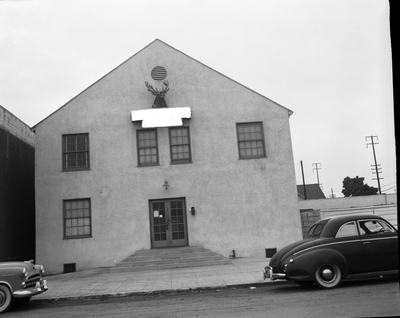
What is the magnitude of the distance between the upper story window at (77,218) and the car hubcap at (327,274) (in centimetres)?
1108

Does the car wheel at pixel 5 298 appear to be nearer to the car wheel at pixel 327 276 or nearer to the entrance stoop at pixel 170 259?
the car wheel at pixel 327 276

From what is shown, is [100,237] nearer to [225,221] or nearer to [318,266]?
[225,221]

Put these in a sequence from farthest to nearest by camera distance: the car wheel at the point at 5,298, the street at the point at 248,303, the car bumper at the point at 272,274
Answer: the car bumper at the point at 272,274, the car wheel at the point at 5,298, the street at the point at 248,303

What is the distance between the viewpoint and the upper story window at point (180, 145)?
18.4 metres

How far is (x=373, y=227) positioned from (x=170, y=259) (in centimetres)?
883

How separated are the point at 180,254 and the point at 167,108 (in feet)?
20.5

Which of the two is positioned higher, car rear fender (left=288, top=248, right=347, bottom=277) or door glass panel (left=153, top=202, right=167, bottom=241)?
door glass panel (left=153, top=202, right=167, bottom=241)

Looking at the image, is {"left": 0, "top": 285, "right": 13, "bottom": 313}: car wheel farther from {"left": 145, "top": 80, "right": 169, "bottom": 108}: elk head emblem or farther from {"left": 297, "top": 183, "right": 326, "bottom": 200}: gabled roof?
{"left": 297, "top": 183, "right": 326, "bottom": 200}: gabled roof

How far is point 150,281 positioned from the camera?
1287 cm

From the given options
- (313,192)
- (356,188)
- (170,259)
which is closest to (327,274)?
(170,259)

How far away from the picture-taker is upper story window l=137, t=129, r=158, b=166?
1834 cm

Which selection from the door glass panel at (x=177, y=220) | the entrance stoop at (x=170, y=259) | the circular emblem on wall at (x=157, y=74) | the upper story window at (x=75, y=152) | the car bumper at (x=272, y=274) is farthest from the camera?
the circular emblem on wall at (x=157, y=74)

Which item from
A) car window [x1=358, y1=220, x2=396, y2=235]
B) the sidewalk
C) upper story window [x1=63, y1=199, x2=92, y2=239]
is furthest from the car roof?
upper story window [x1=63, y1=199, x2=92, y2=239]

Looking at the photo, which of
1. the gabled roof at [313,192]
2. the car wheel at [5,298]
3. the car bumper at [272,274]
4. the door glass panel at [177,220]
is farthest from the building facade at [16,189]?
the gabled roof at [313,192]
